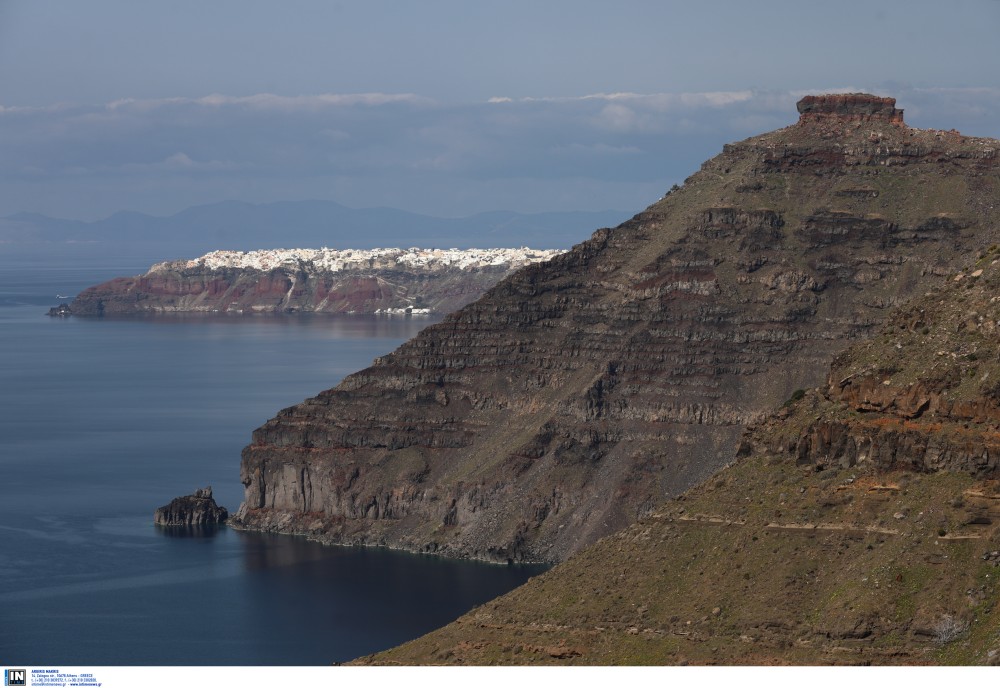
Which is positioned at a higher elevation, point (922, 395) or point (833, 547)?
point (922, 395)

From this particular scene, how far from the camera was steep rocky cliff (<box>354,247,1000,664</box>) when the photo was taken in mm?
98250

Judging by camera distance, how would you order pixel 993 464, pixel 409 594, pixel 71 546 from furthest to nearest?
pixel 71 546
pixel 409 594
pixel 993 464

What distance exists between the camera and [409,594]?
174m

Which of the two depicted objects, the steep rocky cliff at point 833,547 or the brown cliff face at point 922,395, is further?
the brown cliff face at point 922,395

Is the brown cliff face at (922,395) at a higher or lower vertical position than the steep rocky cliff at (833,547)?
higher

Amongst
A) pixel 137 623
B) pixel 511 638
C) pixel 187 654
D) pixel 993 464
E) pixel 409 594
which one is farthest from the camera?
pixel 409 594

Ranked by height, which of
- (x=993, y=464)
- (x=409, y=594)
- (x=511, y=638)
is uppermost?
(x=993, y=464)

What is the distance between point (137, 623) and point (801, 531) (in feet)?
225

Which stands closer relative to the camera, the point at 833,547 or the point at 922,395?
the point at 833,547

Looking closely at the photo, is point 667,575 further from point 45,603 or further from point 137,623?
point 45,603

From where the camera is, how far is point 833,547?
4112 inches

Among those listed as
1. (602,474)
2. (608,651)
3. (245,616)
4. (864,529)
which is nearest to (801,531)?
(864,529)

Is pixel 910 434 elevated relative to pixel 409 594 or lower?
elevated

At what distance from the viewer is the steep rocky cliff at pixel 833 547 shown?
9825 centimetres
